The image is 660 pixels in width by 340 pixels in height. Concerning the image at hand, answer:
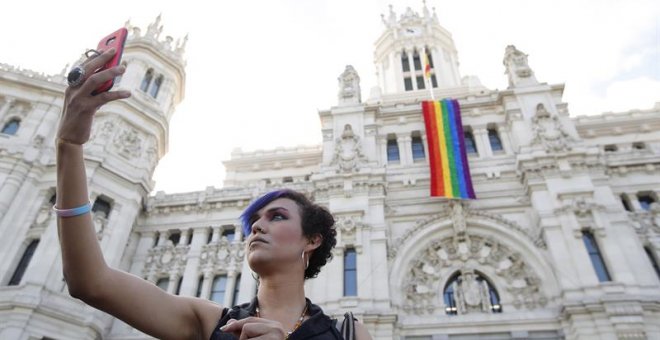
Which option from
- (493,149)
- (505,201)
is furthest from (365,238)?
(493,149)

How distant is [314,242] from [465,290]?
15.9 metres

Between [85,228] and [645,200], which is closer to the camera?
[85,228]

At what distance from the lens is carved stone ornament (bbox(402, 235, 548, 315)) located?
1775 centimetres

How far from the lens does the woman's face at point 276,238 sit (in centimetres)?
334

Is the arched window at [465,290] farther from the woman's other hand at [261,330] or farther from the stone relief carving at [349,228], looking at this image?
the woman's other hand at [261,330]

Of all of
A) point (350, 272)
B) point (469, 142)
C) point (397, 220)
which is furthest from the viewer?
point (469, 142)

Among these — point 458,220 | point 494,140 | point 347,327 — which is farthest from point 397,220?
point 347,327

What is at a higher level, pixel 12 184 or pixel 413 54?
pixel 413 54

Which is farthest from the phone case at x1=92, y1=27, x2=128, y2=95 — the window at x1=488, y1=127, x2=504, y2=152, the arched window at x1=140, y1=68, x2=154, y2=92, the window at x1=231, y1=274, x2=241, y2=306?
the arched window at x1=140, y1=68, x2=154, y2=92

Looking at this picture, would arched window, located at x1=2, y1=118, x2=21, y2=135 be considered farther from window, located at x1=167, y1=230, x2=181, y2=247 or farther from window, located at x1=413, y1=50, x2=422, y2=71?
window, located at x1=413, y1=50, x2=422, y2=71

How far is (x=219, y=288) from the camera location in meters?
21.2

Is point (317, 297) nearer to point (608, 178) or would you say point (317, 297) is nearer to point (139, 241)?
point (139, 241)

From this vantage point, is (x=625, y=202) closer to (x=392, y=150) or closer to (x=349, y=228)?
(x=392, y=150)

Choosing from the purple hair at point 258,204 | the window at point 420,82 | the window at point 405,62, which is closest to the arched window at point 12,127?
the purple hair at point 258,204
